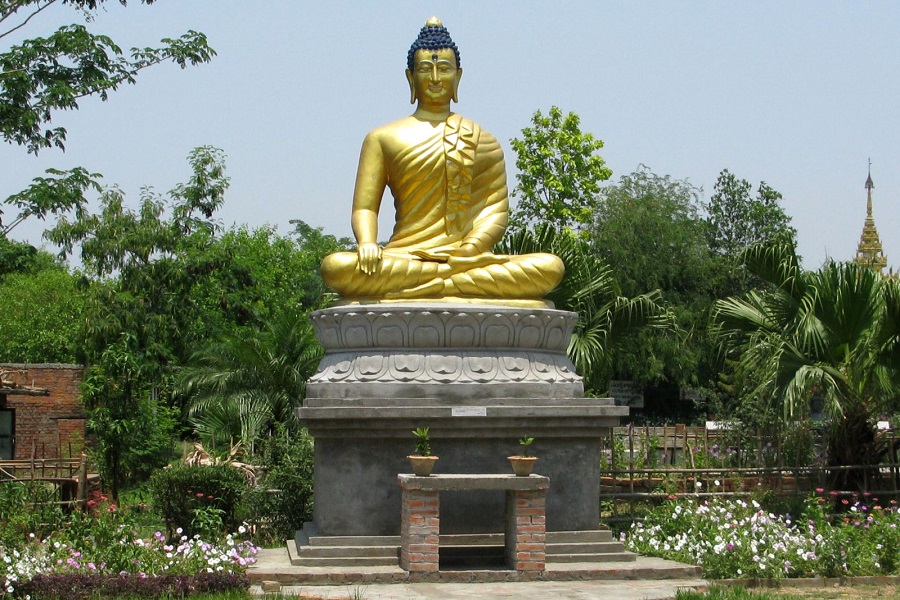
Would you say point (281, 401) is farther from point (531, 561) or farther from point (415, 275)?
point (531, 561)

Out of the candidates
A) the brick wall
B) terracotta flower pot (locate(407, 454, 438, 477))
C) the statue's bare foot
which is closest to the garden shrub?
terracotta flower pot (locate(407, 454, 438, 477))

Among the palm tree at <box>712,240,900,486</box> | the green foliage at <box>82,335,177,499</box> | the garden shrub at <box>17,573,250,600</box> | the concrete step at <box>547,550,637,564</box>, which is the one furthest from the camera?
the green foliage at <box>82,335,177,499</box>

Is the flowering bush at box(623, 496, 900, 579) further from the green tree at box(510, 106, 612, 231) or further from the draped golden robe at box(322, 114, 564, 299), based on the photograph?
the green tree at box(510, 106, 612, 231)

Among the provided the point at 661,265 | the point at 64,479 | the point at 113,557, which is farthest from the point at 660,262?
the point at 113,557

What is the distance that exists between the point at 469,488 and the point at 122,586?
8.58 feet

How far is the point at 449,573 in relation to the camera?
9.38 meters

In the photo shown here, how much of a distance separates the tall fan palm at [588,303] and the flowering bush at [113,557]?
6124 mm

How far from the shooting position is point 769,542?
10367 millimetres

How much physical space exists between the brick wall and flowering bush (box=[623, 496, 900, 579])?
15.1m

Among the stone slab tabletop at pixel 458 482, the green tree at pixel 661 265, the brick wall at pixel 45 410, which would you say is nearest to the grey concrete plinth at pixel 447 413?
the stone slab tabletop at pixel 458 482

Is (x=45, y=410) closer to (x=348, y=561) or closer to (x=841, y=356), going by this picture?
(x=348, y=561)

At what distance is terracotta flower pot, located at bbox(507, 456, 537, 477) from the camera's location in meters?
9.53

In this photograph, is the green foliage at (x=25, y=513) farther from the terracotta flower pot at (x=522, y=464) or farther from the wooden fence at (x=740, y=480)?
the wooden fence at (x=740, y=480)

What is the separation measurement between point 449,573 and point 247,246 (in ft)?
78.1
